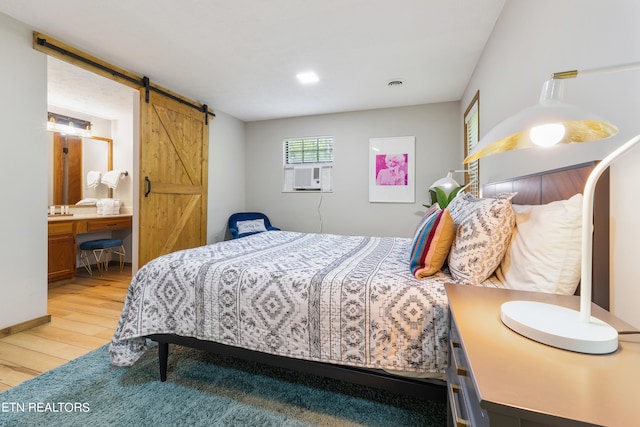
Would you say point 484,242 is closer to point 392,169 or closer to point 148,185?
point 392,169

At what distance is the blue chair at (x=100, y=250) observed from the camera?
4.00 metres

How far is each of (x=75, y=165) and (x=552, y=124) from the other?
5.79 metres

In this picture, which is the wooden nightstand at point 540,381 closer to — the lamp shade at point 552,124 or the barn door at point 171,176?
the lamp shade at point 552,124

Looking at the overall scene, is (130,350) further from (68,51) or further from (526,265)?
(68,51)

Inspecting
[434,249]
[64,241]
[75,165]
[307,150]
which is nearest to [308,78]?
[307,150]

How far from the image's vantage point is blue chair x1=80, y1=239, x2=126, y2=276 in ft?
13.1

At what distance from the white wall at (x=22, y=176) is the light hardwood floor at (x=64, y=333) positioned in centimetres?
25

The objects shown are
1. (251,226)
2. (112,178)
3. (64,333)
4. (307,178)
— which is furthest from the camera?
(307,178)

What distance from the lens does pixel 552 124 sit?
0.67 meters

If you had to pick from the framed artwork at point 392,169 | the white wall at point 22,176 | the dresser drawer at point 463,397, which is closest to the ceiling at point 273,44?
the white wall at point 22,176

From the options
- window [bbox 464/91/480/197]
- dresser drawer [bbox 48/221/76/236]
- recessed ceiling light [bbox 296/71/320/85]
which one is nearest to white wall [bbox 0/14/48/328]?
dresser drawer [bbox 48/221/76/236]

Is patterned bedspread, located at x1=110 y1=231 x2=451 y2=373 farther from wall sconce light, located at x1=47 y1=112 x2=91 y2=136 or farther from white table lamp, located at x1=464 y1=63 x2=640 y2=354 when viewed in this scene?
wall sconce light, located at x1=47 y1=112 x2=91 y2=136

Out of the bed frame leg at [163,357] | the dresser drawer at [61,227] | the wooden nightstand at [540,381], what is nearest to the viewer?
the wooden nightstand at [540,381]

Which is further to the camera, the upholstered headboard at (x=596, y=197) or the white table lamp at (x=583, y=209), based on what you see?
the upholstered headboard at (x=596, y=197)
